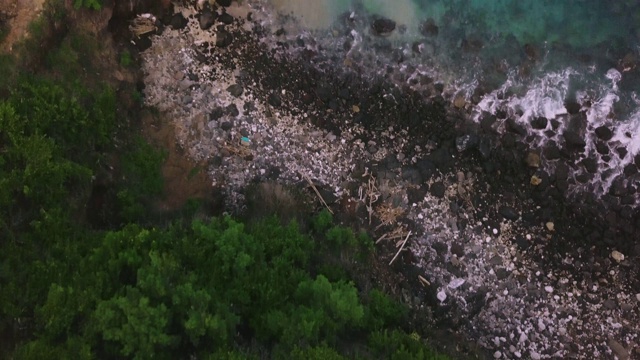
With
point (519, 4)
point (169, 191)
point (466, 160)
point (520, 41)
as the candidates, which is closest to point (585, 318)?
point (466, 160)

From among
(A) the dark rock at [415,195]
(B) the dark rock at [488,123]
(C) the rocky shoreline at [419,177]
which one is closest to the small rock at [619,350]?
(C) the rocky shoreline at [419,177]

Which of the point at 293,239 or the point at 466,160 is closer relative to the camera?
the point at 293,239

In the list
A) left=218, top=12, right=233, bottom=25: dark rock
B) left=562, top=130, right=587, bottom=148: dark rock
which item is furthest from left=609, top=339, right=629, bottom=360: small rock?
left=218, top=12, right=233, bottom=25: dark rock

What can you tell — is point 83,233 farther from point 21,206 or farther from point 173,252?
point 173,252

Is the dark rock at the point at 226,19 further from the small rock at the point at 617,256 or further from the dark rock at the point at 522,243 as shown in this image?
the small rock at the point at 617,256

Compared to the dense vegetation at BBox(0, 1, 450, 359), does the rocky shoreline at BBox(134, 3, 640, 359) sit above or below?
above

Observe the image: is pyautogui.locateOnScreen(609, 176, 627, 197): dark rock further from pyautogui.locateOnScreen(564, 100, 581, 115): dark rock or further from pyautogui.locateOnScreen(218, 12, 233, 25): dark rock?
pyautogui.locateOnScreen(218, 12, 233, 25): dark rock
